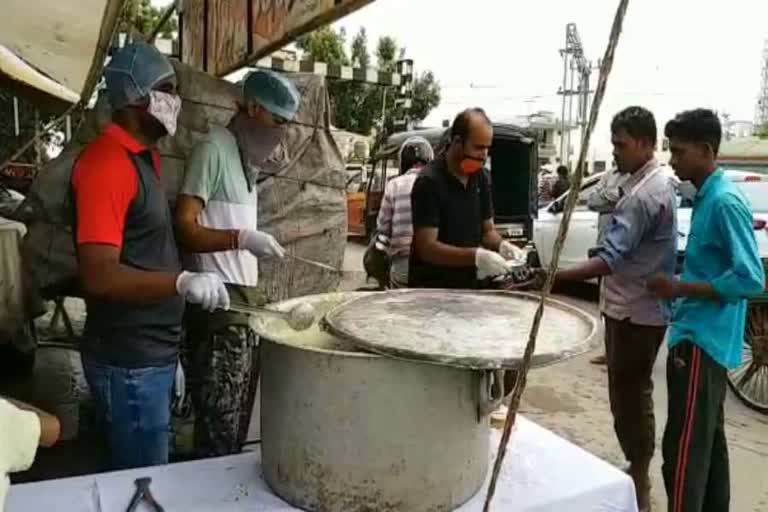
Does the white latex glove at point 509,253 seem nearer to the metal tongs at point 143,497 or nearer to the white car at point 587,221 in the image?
the metal tongs at point 143,497

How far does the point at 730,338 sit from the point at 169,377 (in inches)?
72.2

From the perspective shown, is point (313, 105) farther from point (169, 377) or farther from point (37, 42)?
point (37, 42)

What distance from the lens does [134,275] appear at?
1626mm

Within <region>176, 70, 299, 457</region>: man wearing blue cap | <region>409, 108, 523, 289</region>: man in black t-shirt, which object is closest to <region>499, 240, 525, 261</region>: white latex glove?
<region>409, 108, 523, 289</region>: man in black t-shirt

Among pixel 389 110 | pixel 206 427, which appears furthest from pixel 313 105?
pixel 389 110

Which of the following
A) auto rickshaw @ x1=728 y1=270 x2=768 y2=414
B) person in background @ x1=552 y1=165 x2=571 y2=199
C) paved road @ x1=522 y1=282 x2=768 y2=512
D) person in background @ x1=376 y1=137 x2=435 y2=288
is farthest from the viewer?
person in background @ x1=552 y1=165 x2=571 y2=199

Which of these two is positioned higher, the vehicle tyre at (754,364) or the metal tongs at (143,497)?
the metal tongs at (143,497)

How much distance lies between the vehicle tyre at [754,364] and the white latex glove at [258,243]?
11.4 ft

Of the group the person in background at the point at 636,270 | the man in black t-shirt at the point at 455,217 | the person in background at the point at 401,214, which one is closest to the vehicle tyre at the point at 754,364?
the person in background at the point at 636,270

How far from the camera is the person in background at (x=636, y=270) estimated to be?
9.45ft

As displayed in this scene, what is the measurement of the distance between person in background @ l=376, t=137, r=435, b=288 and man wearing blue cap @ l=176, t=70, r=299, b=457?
1.58 metres

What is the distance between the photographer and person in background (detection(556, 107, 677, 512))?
2881 mm

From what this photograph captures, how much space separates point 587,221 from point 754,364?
4.18 meters

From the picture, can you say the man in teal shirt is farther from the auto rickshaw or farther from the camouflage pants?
the auto rickshaw
